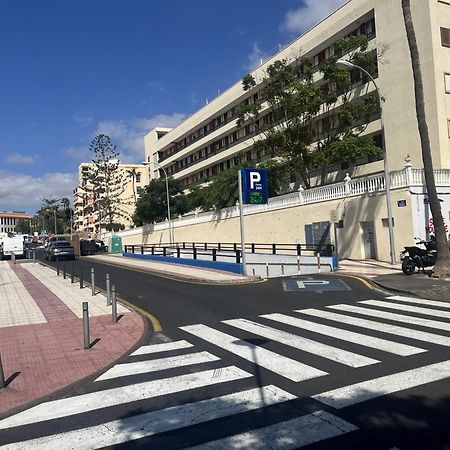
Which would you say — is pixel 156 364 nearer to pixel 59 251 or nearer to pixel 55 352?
pixel 55 352

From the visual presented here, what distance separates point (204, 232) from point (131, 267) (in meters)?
18.9

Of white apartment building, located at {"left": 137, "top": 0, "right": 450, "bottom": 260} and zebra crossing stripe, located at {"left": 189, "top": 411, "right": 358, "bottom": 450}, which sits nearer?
zebra crossing stripe, located at {"left": 189, "top": 411, "right": 358, "bottom": 450}

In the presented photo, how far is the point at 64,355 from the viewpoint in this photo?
821 centimetres

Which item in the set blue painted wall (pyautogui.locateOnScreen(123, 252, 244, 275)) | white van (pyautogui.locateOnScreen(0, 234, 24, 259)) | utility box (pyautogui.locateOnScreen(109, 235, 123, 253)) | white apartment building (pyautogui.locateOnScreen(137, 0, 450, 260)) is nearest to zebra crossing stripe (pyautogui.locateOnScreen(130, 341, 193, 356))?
blue painted wall (pyautogui.locateOnScreen(123, 252, 244, 275))

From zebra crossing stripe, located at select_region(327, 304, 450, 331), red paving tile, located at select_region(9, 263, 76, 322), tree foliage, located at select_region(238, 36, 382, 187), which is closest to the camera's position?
zebra crossing stripe, located at select_region(327, 304, 450, 331)

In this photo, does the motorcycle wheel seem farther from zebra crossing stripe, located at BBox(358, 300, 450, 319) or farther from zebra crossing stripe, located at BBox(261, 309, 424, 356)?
zebra crossing stripe, located at BBox(261, 309, 424, 356)

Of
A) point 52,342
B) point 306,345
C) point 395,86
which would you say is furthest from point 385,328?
point 395,86

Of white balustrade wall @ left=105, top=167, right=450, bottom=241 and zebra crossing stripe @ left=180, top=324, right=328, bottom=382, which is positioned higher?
white balustrade wall @ left=105, top=167, right=450, bottom=241

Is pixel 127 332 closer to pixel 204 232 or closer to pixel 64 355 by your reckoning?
pixel 64 355

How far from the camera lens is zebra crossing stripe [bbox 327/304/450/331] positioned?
9277 mm

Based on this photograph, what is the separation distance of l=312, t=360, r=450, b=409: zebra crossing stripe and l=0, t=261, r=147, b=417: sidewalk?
11.9ft

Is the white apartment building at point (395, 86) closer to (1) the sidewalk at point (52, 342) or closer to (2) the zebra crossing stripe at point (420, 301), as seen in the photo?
(2) the zebra crossing stripe at point (420, 301)

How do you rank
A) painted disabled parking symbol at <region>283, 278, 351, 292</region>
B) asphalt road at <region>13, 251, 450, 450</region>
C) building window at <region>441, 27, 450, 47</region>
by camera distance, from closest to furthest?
1. asphalt road at <region>13, 251, 450, 450</region>
2. painted disabled parking symbol at <region>283, 278, 351, 292</region>
3. building window at <region>441, 27, 450, 47</region>

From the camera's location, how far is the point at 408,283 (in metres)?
15.4
